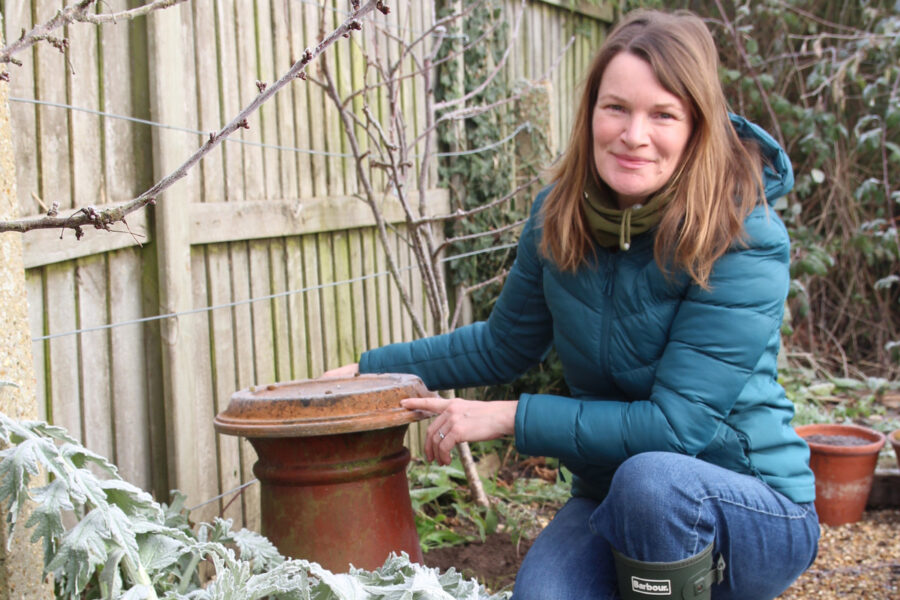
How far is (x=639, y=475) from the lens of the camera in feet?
6.11

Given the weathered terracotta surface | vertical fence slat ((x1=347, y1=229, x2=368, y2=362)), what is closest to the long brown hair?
the weathered terracotta surface

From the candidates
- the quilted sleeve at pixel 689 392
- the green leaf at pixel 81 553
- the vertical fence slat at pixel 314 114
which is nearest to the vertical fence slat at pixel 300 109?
the vertical fence slat at pixel 314 114

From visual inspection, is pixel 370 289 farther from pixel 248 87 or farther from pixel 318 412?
pixel 318 412

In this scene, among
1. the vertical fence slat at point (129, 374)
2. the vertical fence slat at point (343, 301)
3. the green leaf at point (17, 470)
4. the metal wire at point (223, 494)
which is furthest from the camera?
the vertical fence slat at point (343, 301)

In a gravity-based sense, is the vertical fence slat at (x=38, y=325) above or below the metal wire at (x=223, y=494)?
above

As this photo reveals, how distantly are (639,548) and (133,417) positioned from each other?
1407mm

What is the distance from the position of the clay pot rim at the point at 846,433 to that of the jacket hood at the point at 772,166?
A: 64.9 inches

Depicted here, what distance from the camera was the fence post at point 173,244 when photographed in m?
2.55

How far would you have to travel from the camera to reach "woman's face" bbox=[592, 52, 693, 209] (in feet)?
6.71

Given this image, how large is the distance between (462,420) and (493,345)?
0.46 meters

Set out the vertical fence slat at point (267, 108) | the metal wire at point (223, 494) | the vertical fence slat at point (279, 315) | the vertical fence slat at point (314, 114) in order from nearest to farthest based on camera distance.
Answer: the metal wire at point (223, 494) → the vertical fence slat at point (267, 108) → the vertical fence slat at point (279, 315) → the vertical fence slat at point (314, 114)

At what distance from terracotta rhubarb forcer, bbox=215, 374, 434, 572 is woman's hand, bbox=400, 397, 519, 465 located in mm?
33

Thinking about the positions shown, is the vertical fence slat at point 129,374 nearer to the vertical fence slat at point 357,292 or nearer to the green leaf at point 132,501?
the green leaf at point 132,501

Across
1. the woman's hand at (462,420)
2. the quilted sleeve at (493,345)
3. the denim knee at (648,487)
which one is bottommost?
the denim knee at (648,487)
